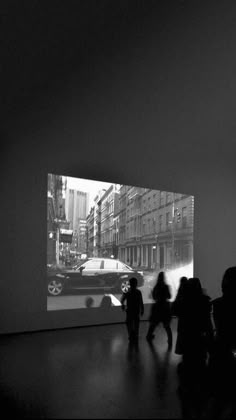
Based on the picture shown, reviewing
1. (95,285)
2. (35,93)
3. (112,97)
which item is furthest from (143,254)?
(35,93)

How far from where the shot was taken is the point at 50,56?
4.26 m

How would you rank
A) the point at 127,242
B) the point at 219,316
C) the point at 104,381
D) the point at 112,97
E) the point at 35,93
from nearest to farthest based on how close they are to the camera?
the point at 219,316 → the point at 104,381 → the point at 35,93 → the point at 112,97 → the point at 127,242

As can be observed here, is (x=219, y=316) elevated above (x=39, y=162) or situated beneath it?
situated beneath

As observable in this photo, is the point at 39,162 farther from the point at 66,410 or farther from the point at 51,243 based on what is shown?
the point at 66,410

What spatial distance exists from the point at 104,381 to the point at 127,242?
4.35 metres

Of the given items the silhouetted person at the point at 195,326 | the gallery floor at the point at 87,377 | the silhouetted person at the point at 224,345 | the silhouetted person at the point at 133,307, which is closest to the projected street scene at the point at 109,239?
the gallery floor at the point at 87,377

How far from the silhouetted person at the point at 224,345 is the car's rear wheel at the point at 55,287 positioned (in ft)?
12.5

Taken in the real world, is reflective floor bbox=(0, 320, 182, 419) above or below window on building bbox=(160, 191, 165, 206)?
below

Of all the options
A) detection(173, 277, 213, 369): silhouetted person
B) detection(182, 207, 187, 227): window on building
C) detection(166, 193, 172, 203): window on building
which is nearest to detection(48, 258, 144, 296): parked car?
detection(182, 207, 187, 227): window on building

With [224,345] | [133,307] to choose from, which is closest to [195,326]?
[224,345]

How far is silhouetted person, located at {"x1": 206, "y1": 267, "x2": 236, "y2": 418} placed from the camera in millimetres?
3418

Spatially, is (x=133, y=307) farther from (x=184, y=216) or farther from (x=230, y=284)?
(x=184, y=216)

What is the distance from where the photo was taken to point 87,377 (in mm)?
4164

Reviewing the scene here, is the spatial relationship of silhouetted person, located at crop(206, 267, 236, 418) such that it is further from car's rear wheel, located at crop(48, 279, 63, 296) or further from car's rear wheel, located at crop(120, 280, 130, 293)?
car's rear wheel, located at crop(120, 280, 130, 293)
